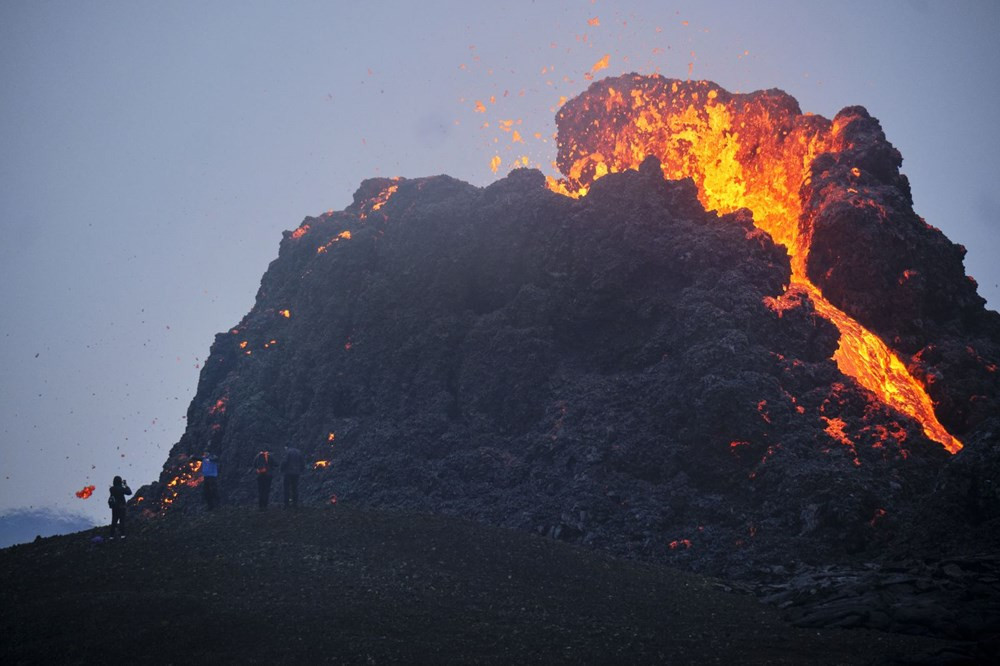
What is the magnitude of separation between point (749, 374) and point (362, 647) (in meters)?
28.7

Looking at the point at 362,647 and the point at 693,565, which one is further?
the point at 693,565

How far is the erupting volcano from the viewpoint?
3503 cm

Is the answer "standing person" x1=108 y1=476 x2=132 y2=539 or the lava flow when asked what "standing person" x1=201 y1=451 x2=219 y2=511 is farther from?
the lava flow

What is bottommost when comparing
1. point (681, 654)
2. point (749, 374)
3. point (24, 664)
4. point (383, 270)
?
point (681, 654)

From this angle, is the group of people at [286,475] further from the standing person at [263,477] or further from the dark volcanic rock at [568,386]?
the dark volcanic rock at [568,386]

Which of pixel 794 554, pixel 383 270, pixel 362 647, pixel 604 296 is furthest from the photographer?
pixel 383 270

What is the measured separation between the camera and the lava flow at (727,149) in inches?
1822

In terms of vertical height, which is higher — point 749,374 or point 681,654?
point 749,374

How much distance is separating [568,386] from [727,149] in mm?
28488

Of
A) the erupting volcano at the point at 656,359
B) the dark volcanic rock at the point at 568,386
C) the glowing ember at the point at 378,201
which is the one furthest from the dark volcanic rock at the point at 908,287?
the glowing ember at the point at 378,201

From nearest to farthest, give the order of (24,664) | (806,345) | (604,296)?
(24,664) → (806,345) → (604,296)

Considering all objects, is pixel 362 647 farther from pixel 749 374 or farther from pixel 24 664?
pixel 749 374

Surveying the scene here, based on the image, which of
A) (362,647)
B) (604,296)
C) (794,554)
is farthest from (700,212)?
(362,647)

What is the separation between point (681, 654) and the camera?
18.3 metres
